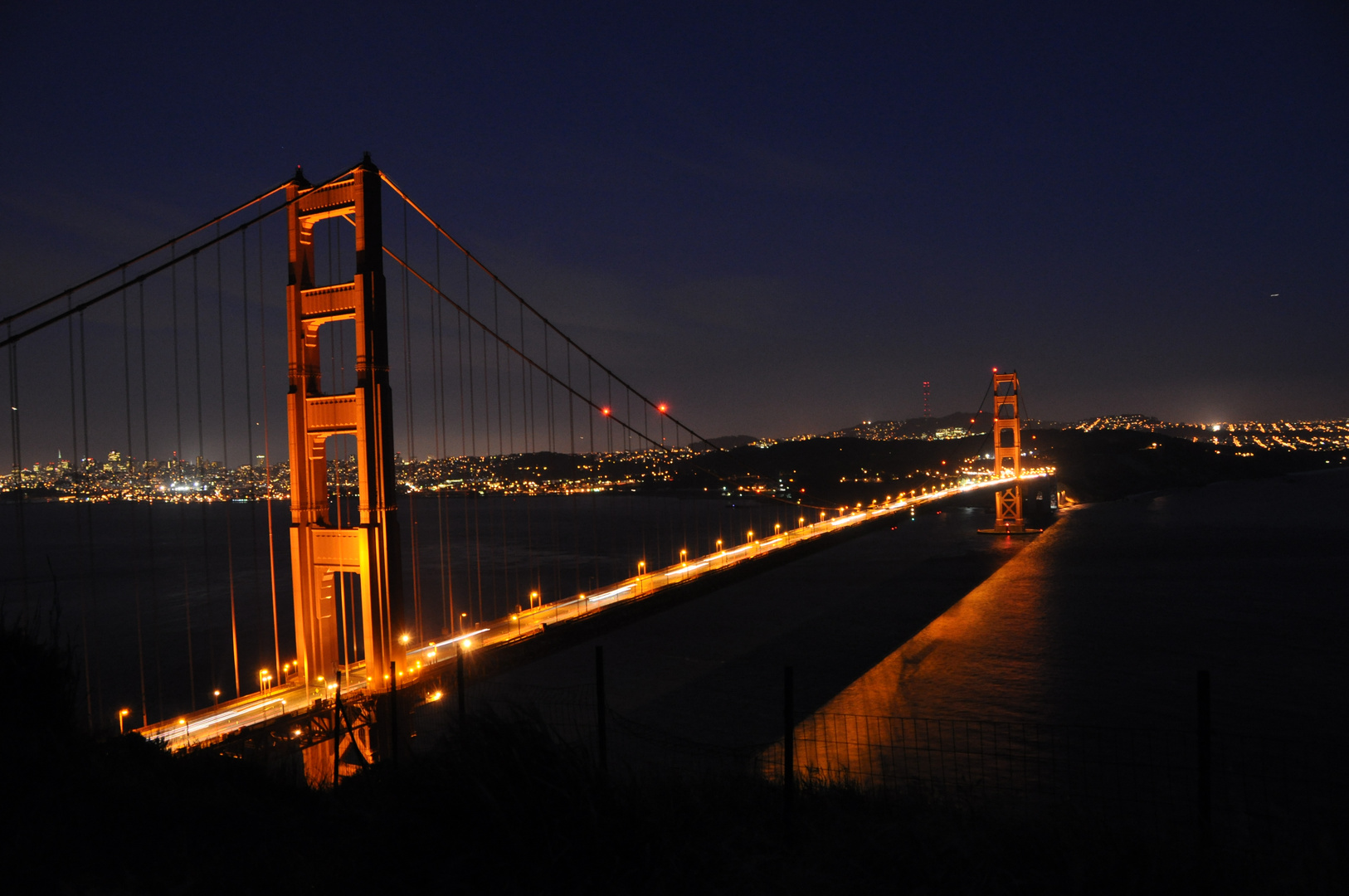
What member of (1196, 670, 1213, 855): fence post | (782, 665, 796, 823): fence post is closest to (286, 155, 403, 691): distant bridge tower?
(782, 665, 796, 823): fence post

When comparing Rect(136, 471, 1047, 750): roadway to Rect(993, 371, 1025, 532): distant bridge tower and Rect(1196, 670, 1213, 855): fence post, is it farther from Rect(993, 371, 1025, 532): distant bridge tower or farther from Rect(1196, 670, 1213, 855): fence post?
Rect(993, 371, 1025, 532): distant bridge tower

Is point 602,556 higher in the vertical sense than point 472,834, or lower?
lower

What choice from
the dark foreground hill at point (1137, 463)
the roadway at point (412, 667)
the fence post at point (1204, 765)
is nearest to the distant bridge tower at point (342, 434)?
the roadway at point (412, 667)

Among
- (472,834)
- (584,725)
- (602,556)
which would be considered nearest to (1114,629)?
(584,725)

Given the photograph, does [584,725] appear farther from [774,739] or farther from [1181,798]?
[1181,798]

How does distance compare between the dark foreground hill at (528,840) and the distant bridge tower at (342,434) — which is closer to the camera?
the dark foreground hill at (528,840)

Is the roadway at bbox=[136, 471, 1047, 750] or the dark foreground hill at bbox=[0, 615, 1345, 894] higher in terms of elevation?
the dark foreground hill at bbox=[0, 615, 1345, 894]

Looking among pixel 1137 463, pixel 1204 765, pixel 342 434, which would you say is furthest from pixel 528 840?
pixel 1137 463

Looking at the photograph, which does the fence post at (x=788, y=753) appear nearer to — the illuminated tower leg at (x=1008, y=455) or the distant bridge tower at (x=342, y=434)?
the distant bridge tower at (x=342, y=434)

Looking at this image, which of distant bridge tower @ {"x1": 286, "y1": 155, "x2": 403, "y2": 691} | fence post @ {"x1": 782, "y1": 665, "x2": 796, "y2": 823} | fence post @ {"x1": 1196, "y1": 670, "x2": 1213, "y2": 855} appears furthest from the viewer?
distant bridge tower @ {"x1": 286, "y1": 155, "x2": 403, "y2": 691}
